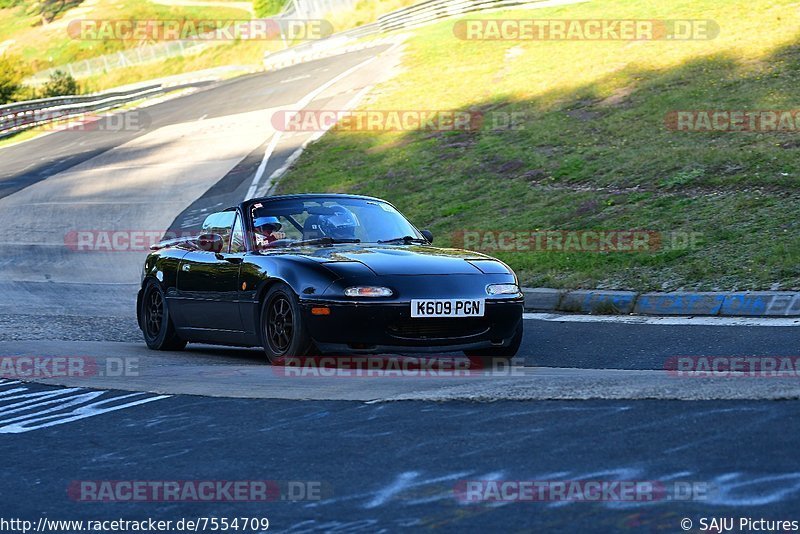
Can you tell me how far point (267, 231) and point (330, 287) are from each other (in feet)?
5.01

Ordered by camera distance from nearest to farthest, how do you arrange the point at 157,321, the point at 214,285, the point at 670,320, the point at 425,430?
the point at 425,430 < the point at 214,285 < the point at 670,320 < the point at 157,321

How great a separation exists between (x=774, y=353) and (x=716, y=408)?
2.88 metres

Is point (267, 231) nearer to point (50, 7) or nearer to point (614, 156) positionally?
point (614, 156)

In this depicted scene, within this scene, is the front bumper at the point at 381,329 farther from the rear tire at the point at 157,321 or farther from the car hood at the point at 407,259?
the rear tire at the point at 157,321

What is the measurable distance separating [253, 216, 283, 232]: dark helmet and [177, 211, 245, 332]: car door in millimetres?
168

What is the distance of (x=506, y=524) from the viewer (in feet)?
13.9

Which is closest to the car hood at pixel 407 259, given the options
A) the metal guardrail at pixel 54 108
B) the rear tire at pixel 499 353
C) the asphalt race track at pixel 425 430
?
the rear tire at pixel 499 353

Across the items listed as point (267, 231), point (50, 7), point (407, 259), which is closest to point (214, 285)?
point (267, 231)

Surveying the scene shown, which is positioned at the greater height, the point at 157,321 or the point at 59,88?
the point at 59,88

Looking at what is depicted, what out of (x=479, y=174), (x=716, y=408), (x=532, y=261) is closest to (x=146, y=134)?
(x=479, y=174)

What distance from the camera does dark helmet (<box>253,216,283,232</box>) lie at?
9.78m

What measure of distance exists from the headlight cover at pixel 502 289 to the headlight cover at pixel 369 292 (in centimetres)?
78

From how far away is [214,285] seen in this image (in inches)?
395

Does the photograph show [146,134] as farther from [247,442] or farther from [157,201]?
[247,442]
